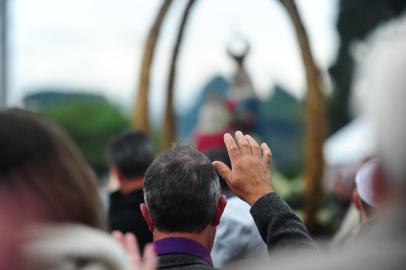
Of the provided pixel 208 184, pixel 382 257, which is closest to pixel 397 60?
pixel 382 257

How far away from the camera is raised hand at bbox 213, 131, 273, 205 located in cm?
201

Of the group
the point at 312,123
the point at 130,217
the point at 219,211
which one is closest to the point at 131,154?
the point at 130,217

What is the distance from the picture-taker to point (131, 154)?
12.4 ft

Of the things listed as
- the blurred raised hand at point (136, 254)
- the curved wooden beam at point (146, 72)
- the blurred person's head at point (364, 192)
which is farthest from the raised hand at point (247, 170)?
the curved wooden beam at point (146, 72)

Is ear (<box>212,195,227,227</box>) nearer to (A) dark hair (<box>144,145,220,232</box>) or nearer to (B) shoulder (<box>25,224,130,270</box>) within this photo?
(A) dark hair (<box>144,145,220,232</box>)

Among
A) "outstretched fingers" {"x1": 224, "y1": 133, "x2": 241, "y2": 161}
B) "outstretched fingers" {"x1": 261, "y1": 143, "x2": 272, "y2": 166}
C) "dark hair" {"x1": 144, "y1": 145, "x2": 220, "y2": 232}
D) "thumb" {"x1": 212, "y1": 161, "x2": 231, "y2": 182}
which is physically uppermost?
"outstretched fingers" {"x1": 224, "y1": 133, "x2": 241, "y2": 161}

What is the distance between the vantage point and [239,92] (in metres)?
8.70

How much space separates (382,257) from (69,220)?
0.53 meters

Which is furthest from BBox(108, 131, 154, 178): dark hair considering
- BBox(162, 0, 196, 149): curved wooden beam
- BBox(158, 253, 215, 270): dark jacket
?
BBox(162, 0, 196, 149): curved wooden beam

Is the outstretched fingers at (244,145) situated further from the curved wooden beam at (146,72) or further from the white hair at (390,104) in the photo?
the curved wooden beam at (146,72)

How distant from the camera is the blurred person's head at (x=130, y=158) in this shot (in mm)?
3674

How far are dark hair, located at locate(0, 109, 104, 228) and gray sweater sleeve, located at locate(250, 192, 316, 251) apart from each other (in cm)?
62

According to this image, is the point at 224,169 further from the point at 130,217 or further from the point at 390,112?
the point at 130,217

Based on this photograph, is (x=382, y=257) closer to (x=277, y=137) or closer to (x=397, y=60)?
(x=397, y=60)
